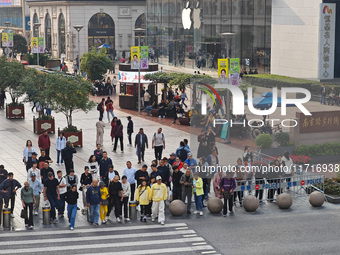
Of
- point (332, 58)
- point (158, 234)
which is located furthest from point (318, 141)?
point (332, 58)

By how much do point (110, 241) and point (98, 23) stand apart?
255 feet

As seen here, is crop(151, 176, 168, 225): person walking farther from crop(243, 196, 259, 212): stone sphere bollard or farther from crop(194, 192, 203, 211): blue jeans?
crop(243, 196, 259, 212): stone sphere bollard

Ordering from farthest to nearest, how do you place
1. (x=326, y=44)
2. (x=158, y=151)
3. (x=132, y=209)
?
(x=326, y=44), (x=158, y=151), (x=132, y=209)

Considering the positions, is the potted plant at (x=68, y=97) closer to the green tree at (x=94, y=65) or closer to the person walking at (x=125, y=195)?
the person walking at (x=125, y=195)

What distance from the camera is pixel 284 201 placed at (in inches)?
891

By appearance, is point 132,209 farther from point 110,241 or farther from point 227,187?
point 227,187

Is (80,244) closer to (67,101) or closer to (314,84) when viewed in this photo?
(314,84)

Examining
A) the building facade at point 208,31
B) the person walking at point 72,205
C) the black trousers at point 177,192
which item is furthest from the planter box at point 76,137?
the building facade at point 208,31

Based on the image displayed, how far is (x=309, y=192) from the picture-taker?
24.2 metres

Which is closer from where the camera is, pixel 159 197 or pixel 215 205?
pixel 159 197

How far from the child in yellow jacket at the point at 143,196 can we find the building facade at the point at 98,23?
231 ft

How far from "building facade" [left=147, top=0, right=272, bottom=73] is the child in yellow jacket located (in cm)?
3429

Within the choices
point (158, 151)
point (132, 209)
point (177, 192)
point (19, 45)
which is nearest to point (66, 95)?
point (158, 151)

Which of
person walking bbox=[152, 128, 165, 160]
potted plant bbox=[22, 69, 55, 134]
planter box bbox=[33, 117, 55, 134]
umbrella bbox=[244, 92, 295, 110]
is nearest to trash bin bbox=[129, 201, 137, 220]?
umbrella bbox=[244, 92, 295, 110]
